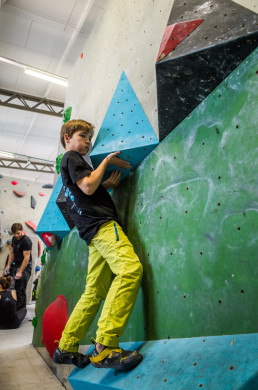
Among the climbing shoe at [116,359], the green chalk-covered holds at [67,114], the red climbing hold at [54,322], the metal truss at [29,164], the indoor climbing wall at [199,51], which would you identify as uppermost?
the metal truss at [29,164]

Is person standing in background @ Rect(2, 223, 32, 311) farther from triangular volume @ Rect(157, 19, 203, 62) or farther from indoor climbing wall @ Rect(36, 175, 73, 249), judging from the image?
triangular volume @ Rect(157, 19, 203, 62)

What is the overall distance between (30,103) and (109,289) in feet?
23.1

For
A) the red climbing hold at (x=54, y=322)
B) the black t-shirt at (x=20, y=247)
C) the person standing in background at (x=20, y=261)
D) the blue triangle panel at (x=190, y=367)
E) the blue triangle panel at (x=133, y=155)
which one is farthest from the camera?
the black t-shirt at (x=20, y=247)

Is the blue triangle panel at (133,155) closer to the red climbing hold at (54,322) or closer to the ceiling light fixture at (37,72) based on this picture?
the red climbing hold at (54,322)

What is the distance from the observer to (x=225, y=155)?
1132 mm

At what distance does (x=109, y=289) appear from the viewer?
1.45m

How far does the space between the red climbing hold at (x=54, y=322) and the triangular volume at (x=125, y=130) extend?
1.17m

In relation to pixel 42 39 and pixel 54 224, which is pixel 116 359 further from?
pixel 42 39

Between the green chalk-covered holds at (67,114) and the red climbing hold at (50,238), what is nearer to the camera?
the red climbing hold at (50,238)

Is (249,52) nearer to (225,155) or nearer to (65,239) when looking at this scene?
(225,155)

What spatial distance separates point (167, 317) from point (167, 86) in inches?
40.3

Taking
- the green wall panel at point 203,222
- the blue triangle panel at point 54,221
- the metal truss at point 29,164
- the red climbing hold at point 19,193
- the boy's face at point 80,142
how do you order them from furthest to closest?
the metal truss at point 29,164 < the red climbing hold at point 19,193 < the blue triangle panel at point 54,221 < the boy's face at point 80,142 < the green wall panel at point 203,222

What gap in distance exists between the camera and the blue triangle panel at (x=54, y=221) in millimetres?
2516

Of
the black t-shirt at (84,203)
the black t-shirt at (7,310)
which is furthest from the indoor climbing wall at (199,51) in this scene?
the black t-shirt at (7,310)
